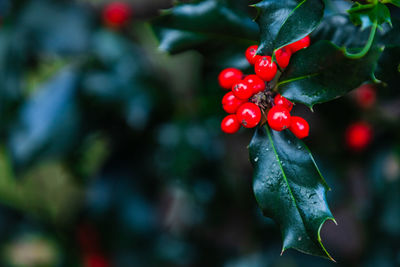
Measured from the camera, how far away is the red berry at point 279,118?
0.57m

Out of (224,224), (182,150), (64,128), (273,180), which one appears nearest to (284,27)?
(273,180)

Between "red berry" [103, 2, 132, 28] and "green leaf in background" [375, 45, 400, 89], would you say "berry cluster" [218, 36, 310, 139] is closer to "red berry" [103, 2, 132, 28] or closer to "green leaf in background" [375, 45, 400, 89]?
"green leaf in background" [375, 45, 400, 89]

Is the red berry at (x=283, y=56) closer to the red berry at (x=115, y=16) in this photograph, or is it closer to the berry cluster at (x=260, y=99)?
the berry cluster at (x=260, y=99)

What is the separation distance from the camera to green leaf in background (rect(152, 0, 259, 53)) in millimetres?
774

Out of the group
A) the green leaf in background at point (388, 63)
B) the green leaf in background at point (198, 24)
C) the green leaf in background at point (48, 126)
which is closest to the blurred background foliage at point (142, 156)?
the green leaf in background at point (48, 126)

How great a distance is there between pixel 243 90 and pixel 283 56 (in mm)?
84

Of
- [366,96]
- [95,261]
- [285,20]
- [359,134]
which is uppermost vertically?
[285,20]

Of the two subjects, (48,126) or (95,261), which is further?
(95,261)

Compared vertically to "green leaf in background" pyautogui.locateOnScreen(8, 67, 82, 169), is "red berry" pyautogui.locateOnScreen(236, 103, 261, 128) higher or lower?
higher

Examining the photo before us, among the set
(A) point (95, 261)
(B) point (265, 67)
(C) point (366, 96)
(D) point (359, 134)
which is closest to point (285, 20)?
(B) point (265, 67)

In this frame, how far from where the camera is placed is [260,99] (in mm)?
627

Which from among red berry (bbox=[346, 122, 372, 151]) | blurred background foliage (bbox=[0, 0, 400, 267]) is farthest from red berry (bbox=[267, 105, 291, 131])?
red berry (bbox=[346, 122, 372, 151])

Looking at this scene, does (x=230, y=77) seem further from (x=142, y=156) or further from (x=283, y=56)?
(x=142, y=156)

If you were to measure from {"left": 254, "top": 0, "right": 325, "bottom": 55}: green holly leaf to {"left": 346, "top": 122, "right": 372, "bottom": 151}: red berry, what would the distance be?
0.78 meters
